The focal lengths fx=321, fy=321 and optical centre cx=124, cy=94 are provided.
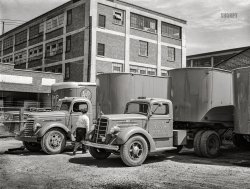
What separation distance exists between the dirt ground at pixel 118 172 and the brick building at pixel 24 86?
75.9 ft

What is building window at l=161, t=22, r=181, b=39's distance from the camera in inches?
1574

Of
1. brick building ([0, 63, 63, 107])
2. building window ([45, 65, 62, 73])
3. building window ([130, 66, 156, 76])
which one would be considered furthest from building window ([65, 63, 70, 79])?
building window ([130, 66, 156, 76])

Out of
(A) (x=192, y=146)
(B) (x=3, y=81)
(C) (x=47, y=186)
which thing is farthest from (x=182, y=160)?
(B) (x=3, y=81)

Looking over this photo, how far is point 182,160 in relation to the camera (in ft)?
34.5

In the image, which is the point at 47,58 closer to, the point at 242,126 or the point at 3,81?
the point at 3,81

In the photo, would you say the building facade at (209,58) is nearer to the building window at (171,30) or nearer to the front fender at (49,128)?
the building window at (171,30)

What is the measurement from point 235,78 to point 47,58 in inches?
1232

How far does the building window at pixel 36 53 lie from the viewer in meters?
40.1

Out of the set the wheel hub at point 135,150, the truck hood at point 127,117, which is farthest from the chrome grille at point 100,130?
the wheel hub at point 135,150

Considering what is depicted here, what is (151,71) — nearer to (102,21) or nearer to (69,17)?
(102,21)

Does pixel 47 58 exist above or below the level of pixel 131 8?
below

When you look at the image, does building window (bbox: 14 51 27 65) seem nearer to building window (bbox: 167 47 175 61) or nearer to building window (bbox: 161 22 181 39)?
building window (bbox: 161 22 181 39)

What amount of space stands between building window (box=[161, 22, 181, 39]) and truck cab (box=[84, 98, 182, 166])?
3057 centimetres

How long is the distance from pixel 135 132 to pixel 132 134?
0.42ft
